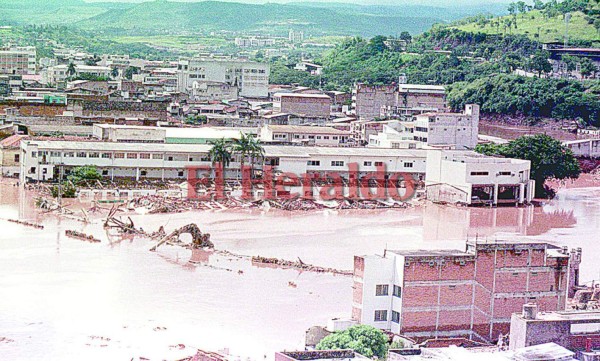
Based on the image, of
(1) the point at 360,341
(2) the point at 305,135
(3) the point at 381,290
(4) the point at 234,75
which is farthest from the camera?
(4) the point at 234,75

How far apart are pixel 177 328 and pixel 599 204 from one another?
15312 mm

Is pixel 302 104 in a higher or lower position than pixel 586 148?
higher

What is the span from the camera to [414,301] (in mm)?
12820

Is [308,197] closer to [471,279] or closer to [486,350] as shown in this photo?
[471,279]

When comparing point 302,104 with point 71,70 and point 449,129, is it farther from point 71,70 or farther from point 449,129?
point 71,70

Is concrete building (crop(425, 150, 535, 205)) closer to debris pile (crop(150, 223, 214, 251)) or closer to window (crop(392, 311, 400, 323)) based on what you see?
debris pile (crop(150, 223, 214, 251))

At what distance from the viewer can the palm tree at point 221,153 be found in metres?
25.2

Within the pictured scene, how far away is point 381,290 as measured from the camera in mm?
12852

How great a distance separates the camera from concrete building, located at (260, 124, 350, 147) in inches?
1171

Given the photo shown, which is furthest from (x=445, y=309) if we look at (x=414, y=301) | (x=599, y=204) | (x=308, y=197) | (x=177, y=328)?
(x=599, y=204)

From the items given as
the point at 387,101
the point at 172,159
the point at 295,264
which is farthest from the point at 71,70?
the point at 295,264

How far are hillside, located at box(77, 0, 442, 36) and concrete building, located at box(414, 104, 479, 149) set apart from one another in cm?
9751

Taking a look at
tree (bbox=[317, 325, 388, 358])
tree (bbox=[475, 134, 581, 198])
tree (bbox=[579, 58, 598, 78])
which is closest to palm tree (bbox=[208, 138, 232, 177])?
tree (bbox=[475, 134, 581, 198])

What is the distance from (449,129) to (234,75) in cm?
1421
